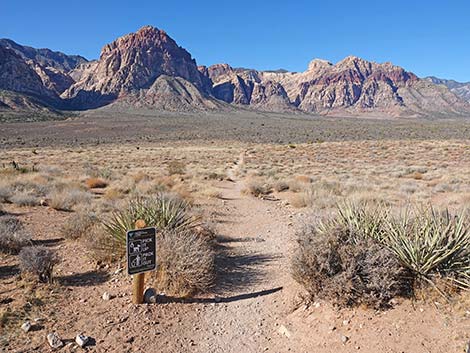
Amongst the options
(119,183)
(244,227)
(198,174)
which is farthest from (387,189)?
(119,183)

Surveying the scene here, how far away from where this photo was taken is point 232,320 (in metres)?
4.95

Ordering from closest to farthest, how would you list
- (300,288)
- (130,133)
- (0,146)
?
(300,288) → (0,146) → (130,133)

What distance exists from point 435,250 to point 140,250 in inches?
147

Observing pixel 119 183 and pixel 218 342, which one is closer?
pixel 218 342

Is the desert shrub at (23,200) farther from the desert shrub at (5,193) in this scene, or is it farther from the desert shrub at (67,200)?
the desert shrub at (67,200)

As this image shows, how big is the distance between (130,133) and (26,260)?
7165cm

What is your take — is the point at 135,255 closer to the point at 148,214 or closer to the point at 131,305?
the point at 131,305

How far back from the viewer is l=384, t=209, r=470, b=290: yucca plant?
4.82 meters

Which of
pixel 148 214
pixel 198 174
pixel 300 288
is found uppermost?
pixel 148 214

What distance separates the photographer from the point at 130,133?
2936 inches

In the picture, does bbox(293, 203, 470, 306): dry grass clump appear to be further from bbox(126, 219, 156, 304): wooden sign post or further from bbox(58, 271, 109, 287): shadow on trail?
bbox(58, 271, 109, 287): shadow on trail

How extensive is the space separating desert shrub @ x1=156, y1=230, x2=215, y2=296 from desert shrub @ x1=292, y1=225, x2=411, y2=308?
1391 millimetres

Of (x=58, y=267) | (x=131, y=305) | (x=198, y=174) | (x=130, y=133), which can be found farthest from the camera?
(x=130, y=133)

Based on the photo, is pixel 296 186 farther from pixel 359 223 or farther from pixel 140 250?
pixel 140 250
